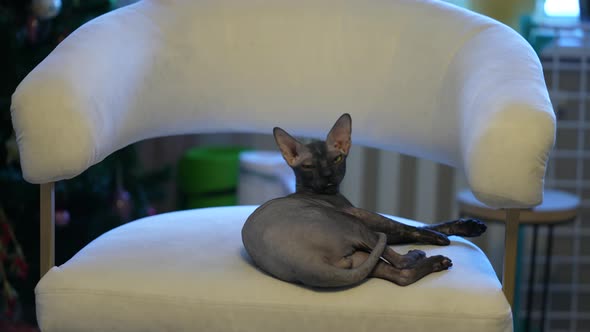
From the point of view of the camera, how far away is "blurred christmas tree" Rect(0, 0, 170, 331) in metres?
2.16

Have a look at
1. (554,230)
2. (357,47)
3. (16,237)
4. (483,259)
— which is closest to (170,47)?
(357,47)

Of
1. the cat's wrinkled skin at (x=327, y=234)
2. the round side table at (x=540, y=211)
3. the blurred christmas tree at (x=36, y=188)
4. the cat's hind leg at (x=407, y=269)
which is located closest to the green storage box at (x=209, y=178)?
the blurred christmas tree at (x=36, y=188)

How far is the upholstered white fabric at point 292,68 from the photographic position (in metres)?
1.49

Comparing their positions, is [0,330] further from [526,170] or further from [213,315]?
[526,170]

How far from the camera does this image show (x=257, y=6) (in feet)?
5.92

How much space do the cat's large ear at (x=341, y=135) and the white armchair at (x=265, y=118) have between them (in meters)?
0.20

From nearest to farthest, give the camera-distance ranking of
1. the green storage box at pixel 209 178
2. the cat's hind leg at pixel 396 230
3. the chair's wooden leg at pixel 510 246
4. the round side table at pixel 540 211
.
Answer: the chair's wooden leg at pixel 510 246
the cat's hind leg at pixel 396 230
the round side table at pixel 540 211
the green storage box at pixel 209 178

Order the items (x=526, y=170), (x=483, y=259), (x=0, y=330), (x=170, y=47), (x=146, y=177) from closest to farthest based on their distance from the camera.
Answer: (x=526, y=170)
(x=483, y=259)
(x=170, y=47)
(x=0, y=330)
(x=146, y=177)

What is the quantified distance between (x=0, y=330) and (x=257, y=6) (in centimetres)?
115

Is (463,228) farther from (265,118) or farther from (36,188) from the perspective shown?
(36,188)

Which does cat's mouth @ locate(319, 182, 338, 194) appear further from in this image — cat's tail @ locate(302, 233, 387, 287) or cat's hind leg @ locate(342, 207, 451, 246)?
cat's tail @ locate(302, 233, 387, 287)

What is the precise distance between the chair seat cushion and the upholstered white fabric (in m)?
0.21

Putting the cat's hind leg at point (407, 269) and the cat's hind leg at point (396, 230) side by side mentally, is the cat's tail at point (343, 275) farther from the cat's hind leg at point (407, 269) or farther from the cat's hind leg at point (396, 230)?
the cat's hind leg at point (396, 230)

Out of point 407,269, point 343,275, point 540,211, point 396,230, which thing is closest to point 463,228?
point 396,230
